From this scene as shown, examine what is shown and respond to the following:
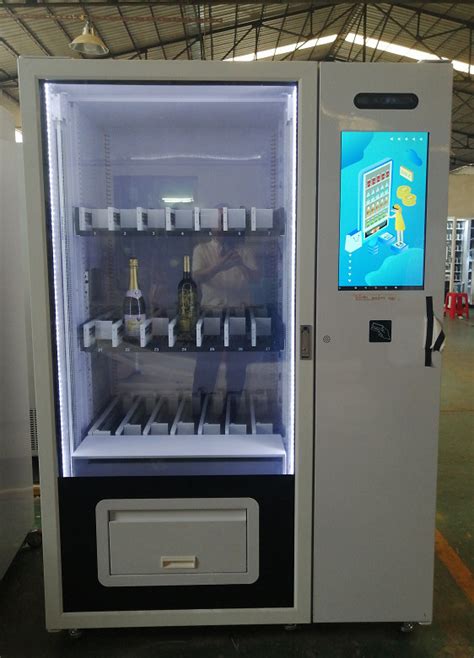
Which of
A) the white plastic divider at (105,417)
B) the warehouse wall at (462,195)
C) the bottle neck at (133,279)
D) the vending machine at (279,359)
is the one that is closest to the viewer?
the vending machine at (279,359)

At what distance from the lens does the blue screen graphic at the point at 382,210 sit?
1900 millimetres

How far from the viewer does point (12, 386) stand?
8.40ft

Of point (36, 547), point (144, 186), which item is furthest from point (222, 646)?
point (144, 186)

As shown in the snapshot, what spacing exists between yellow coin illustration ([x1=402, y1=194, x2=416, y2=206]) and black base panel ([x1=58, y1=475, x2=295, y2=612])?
1087 millimetres

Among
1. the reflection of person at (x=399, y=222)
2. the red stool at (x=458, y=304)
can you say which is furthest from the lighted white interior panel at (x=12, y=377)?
the red stool at (x=458, y=304)

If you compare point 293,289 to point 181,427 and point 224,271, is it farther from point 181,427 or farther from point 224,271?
point 181,427

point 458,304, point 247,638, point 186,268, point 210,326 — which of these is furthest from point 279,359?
point 458,304

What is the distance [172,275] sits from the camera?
249cm

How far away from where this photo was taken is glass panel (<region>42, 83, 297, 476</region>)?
2.03 meters

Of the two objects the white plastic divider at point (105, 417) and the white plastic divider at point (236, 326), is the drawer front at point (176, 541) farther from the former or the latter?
the white plastic divider at point (236, 326)

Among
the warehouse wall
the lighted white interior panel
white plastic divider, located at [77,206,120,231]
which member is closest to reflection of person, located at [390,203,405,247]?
white plastic divider, located at [77,206,120,231]

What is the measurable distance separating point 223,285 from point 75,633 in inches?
60.2

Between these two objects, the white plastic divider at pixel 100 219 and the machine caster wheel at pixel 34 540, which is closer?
the white plastic divider at pixel 100 219

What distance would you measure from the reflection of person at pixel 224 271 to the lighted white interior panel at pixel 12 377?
889 millimetres
